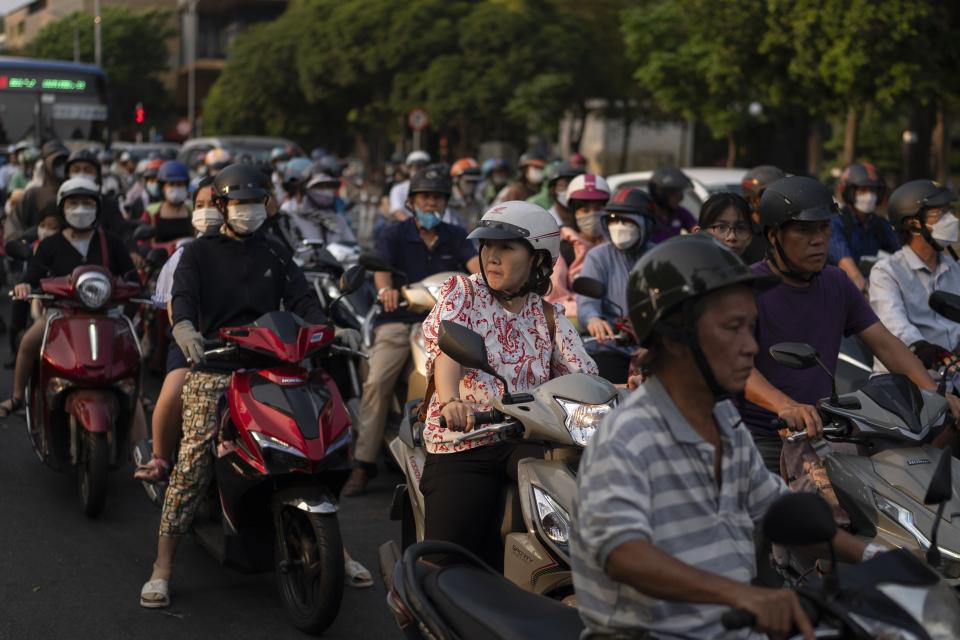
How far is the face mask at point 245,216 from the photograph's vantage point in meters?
5.85

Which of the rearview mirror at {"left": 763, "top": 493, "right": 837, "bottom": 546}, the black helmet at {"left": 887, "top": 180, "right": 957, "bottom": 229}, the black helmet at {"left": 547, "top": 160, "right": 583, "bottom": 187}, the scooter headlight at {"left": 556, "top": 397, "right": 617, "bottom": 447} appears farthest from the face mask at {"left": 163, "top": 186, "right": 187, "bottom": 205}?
the rearview mirror at {"left": 763, "top": 493, "right": 837, "bottom": 546}

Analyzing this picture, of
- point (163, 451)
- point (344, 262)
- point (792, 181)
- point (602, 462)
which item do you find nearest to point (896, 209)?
point (792, 181)

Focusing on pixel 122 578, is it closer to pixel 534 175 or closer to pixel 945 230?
pixel 945 230

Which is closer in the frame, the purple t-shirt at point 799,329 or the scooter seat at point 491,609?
the scooter seat at point 491,609

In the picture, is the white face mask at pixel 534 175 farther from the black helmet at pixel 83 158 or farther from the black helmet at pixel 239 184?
the black helmet at pixel 239 184

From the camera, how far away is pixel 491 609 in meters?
3.20

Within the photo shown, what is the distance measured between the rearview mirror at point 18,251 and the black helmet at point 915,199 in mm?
4643

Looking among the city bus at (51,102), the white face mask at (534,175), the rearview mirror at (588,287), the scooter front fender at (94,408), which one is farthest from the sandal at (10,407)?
the city bus at (51,102)

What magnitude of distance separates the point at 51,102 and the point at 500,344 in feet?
67.9

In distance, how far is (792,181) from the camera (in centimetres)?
475

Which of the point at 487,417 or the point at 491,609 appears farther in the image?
the point at 487,417

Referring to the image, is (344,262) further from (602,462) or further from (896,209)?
(602,462)

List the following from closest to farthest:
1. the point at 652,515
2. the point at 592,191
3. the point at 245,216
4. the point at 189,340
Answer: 1. the point at 652,515
2. the point at 189,340
3. the point at 245,216
4. the point at 592,191

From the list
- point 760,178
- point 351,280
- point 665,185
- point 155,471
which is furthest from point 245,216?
point 760,178
